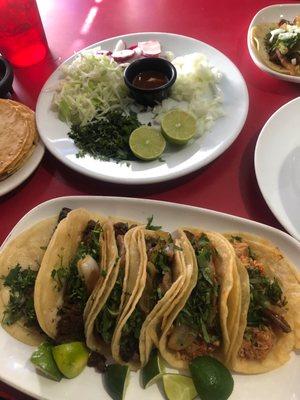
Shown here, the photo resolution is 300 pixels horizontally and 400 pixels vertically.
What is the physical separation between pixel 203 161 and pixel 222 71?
0.90 m

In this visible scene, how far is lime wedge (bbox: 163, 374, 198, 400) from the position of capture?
5.08ft

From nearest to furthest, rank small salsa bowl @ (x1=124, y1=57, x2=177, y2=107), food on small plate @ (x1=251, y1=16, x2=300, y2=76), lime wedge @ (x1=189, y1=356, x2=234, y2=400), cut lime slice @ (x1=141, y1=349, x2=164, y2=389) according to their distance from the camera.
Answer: lime wedge @ (x1=189, y1=356, x2=234, y2=400) < cut lime slice @ (x1=141, y1=349, x2=164, y2=389) < small salsa bowl @ (x1=124, y1=57, x2=177, y2=107) < food on small plate @ (x1=251, y1=16, x2=300, y2=76)

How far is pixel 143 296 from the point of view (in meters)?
1.69

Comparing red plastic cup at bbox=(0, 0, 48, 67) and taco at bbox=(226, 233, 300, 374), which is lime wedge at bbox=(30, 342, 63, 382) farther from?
red plastic cup at bbox=(0, 0, 48, 67)

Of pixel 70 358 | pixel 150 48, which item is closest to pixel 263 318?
pixel 70 358

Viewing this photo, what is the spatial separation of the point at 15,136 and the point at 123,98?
852 mm

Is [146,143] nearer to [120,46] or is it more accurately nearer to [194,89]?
[194,89]

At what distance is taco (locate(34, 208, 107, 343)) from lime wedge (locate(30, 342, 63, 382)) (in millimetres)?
76

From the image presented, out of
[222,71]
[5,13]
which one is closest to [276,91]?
[222,71]

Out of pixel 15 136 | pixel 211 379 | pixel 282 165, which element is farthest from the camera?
pixel 15 136

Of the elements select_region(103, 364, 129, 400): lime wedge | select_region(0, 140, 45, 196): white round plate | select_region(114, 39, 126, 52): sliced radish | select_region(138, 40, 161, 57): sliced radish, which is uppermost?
select_region(114, 39, 126, 52): sliced radish

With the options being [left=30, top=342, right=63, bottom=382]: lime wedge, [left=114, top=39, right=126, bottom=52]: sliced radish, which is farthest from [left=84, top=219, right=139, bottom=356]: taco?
[left=114, top=39, right=126, bottom=52]: sliced radish

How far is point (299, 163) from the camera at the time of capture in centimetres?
230

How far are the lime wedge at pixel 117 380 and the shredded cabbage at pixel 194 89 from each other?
163 cm
